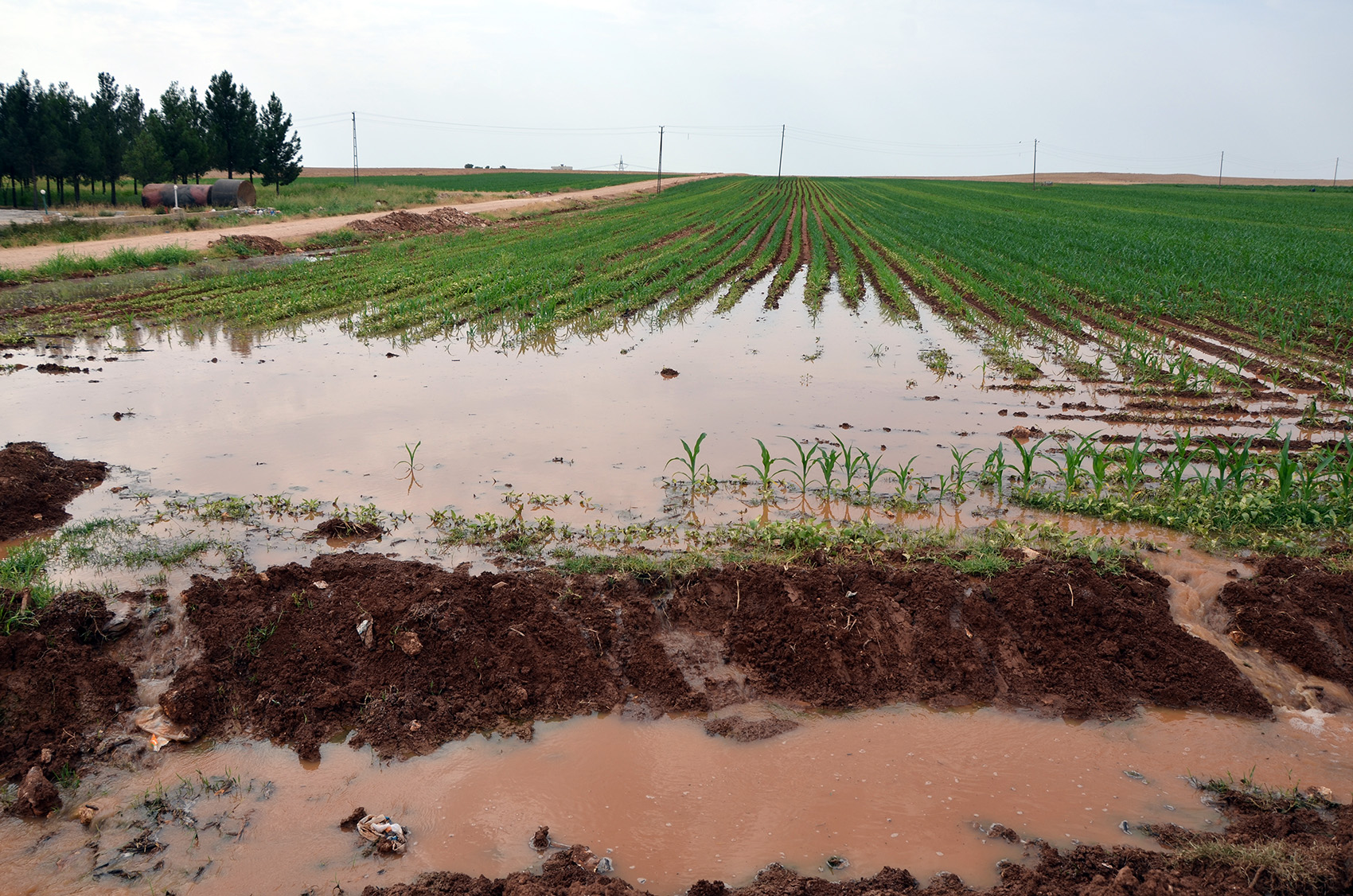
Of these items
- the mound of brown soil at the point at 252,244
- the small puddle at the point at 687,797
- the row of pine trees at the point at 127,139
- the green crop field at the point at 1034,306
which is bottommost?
the small puddle at the point at 687,797

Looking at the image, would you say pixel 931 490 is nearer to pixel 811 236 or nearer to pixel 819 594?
pixel 819 594

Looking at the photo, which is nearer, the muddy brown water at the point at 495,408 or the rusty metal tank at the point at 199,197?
the muddy brown water at the point at 495,408

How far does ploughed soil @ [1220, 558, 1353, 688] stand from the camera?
4652 millimetres

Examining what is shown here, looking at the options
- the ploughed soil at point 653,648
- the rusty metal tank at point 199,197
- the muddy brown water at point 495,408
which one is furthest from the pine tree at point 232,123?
the ploughed soil at point 653,648

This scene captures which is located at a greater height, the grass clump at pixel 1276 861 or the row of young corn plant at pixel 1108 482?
the row of young corn plant at pixel 1108 482

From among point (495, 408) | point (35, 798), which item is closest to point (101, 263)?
point (495, 408)

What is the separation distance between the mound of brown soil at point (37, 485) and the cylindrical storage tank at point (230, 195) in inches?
1410

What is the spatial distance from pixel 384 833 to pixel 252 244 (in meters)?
26.2

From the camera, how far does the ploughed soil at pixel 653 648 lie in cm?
421

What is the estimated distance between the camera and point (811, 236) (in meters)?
30.5

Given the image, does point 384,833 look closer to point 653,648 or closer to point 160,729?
point 160,729

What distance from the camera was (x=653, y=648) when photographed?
4656mm

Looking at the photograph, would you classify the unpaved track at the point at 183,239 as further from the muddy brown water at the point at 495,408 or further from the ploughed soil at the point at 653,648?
the ploughed soil at the point at 653,648

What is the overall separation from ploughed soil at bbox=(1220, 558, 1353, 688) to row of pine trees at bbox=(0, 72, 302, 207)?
55.0 m
